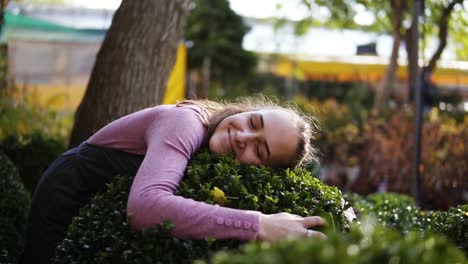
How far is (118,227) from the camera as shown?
9.21 ft

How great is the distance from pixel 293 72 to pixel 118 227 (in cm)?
1797

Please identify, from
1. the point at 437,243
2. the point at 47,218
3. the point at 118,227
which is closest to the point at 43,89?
the point at 47,218

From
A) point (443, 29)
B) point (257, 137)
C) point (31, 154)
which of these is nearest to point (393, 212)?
point (257, 137)

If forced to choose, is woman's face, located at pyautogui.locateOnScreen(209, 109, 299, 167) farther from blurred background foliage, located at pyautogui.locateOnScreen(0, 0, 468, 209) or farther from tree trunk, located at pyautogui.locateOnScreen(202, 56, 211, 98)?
tree trunk, located at pyautogui.locateOnScreen(202, 56, 211, 98)

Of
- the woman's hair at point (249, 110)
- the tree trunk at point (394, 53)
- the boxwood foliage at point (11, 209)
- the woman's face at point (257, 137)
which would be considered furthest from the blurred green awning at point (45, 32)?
the woman's face at point (257, 137)

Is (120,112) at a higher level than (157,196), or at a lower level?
lower

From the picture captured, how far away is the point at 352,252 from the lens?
68.3 inches

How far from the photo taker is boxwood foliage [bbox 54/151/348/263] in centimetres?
262

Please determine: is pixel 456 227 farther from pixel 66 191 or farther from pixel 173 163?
pixel 66 191

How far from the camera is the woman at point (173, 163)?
2650 millimetres

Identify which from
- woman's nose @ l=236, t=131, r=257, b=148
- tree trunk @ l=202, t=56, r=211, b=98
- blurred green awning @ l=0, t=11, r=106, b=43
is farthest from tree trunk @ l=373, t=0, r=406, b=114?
woman's nose @ l=236, t=131, r=257, b=148

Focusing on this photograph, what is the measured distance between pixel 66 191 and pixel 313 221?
1.37 meters

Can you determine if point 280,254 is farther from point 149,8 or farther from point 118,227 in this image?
point 149,8

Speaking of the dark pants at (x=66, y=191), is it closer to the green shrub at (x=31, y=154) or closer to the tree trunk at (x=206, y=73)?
the green shrub at (x=31, y=154)
